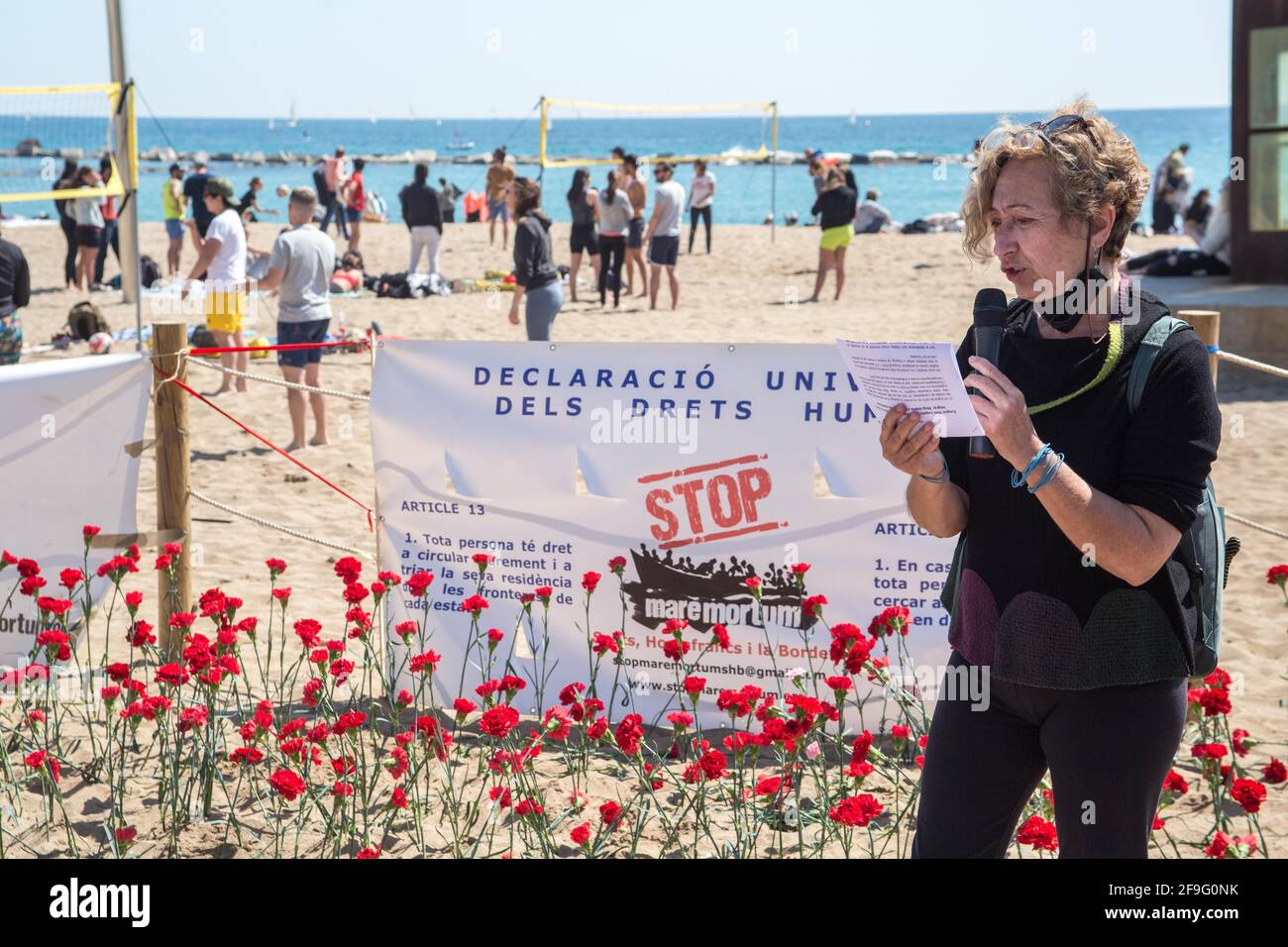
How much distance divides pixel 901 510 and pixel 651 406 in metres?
0.94

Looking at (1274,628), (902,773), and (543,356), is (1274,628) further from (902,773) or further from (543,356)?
(543,356)

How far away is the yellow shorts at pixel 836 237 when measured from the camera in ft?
56.7

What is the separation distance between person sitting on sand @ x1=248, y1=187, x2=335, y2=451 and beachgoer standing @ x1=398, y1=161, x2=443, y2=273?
766cm

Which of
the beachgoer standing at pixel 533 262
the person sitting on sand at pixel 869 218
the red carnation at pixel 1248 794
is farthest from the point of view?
the person sitting on sand at pixel 869 218

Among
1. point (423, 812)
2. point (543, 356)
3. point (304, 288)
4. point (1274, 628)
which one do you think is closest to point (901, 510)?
point (543, 356)

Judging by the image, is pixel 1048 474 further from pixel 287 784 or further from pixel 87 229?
pixel 87 229

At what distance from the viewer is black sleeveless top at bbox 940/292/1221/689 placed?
83.7 inches

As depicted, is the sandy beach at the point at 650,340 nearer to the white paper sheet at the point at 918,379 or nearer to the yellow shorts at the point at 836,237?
the yellow shorts at the point at 836,237

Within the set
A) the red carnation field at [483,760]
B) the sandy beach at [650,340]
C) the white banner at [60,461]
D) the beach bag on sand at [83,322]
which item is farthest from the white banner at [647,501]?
the beach bag on sand at [83,322]

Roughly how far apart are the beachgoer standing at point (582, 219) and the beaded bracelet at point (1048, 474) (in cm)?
1510

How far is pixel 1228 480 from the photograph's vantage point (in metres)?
8.69

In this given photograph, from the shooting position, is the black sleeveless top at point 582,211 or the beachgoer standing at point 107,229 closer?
the black sleeveless top at point 582,211

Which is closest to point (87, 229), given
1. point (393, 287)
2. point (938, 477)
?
point (393, 287)

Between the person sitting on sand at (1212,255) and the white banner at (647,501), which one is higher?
the person sitting on sand at (1212,255)
